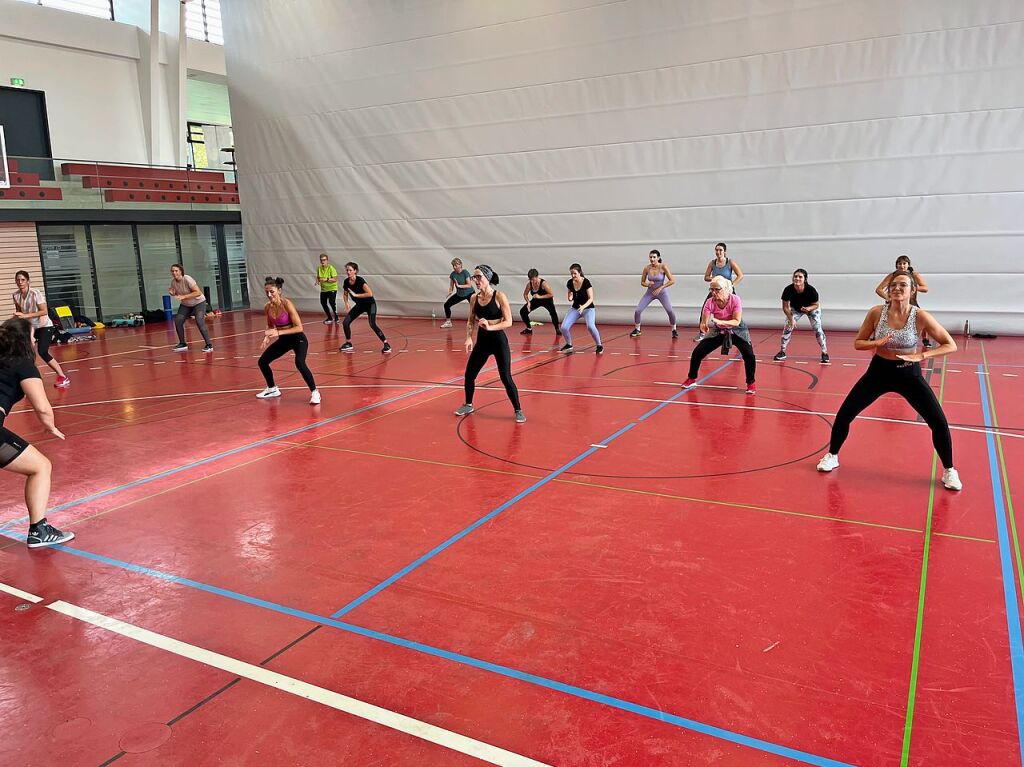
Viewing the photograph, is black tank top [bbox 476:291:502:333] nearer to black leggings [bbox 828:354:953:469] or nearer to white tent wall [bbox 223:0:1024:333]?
black leggings [bbox 828:354:953:469]

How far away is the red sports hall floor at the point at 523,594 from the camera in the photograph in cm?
331

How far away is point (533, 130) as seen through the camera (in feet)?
60.3

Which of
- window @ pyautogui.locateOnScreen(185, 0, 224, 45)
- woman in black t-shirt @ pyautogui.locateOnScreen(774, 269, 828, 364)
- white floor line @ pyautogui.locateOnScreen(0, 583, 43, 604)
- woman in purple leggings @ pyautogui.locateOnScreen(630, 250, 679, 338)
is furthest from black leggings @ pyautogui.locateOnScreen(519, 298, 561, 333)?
window @ pyautogui.locateOnScreen(185, 0, 224, 45)

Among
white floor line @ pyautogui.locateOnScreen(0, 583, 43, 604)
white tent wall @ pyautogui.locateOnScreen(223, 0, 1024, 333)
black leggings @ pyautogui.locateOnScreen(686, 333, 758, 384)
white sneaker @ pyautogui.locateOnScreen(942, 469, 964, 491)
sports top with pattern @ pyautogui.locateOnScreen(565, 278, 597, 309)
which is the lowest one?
white floor line @ pyautogui.locateOnScreen(0, 583, 43, 604)

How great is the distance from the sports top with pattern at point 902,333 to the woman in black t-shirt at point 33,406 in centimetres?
656

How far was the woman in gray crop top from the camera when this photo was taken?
5832 millimetres

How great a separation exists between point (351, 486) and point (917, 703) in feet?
15.7

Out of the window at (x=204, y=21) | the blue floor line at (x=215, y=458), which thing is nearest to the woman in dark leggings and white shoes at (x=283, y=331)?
the blue floor line at (x=215, y=458)

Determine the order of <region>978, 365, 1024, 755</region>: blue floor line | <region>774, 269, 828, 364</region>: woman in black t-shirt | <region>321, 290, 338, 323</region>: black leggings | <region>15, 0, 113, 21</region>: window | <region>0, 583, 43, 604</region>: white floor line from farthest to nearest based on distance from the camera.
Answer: <region>15, 0, 113, 21</region>: window, <region>321, 290, 338, 323</region>: black leggings, <region>774, 269, 828, 364</region>: woman in black t-shirt, <region>0, 583, 43, 604</region>: white floor line, <region>978, 365, 1024, 755</region>: blue floor line

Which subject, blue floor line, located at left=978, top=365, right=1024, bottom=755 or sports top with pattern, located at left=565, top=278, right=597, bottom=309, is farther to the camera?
sports top with pattern, located at left=565, top=278, right=597, bottom=309

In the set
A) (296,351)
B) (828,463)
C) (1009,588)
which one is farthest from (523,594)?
(296,351)

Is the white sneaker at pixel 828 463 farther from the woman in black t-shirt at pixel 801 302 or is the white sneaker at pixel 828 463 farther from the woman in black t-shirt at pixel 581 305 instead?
the woman in black t-shirt at pixel 581 305

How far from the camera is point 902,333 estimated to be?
5.92 m

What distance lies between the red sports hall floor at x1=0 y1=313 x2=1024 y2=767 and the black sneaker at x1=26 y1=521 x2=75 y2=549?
99 mm
